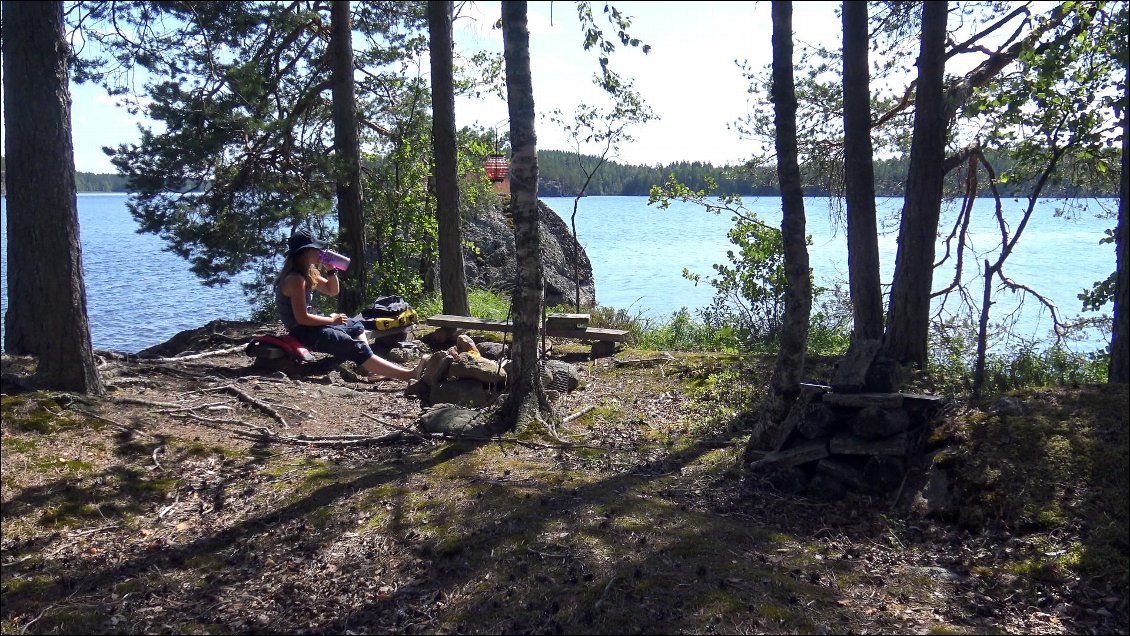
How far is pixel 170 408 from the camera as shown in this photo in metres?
6.65

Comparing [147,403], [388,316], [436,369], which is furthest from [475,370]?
[147,403]

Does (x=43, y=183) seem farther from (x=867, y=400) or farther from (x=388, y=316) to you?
(x=867, y=400)

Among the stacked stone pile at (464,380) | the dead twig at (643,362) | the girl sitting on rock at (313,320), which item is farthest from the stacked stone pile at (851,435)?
the girl sitting on rock at (313,320)

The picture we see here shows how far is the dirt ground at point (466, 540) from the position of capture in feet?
13.0

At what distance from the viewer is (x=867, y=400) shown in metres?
5.52

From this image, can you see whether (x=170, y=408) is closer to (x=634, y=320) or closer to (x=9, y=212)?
(x=9, y=212)

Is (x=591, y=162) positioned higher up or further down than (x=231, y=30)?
further down

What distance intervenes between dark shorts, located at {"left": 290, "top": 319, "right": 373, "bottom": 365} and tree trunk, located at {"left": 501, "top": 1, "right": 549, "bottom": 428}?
8.44 feet

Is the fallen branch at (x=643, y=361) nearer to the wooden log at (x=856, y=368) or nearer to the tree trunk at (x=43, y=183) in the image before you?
the wooden log at (x=856, y=368)

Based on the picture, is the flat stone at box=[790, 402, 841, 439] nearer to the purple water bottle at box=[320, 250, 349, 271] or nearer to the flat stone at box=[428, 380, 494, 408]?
the flat stone at box=[428, 380, 494, 408]

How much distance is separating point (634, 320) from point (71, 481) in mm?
10637

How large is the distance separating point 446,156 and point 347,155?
1791 mm

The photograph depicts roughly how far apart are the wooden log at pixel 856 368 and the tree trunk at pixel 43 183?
5523 mm

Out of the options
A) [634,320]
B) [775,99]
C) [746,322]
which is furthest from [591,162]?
[775,99]
